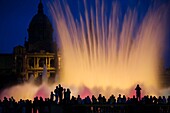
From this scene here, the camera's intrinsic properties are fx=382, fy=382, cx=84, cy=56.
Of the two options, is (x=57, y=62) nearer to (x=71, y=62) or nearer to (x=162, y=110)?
(x=71, y=62)

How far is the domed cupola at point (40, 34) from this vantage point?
113m

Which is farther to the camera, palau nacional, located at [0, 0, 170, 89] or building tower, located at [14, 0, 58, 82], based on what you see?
building tower, located at [14, 0, 58, 82]

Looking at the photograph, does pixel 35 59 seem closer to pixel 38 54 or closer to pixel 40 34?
pixel 38 54

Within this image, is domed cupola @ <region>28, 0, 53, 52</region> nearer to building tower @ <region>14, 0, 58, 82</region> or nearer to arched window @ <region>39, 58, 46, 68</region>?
building tower @ <region>14, 0, 58, 82</region>

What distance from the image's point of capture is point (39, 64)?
108 metres

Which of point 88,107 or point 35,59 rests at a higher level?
point 35,59

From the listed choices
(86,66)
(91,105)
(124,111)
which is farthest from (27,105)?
(86,66)

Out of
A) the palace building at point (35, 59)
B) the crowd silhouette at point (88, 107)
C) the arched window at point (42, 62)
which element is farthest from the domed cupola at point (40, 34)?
the crowd silhouette at point (88, 107)

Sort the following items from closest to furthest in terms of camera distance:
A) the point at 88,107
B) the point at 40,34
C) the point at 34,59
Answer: the point at 88,107 < the point at 34,59 < the point at 40,34

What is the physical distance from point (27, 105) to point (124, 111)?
505cm

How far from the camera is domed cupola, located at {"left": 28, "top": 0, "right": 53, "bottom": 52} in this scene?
11256 centimetres

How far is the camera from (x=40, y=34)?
11738 cm

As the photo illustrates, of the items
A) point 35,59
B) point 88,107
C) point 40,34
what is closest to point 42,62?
point 35,59

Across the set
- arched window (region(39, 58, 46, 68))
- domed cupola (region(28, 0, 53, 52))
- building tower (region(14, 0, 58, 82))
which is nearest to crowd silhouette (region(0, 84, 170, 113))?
building tower (region(14, 0, 58, 82))
